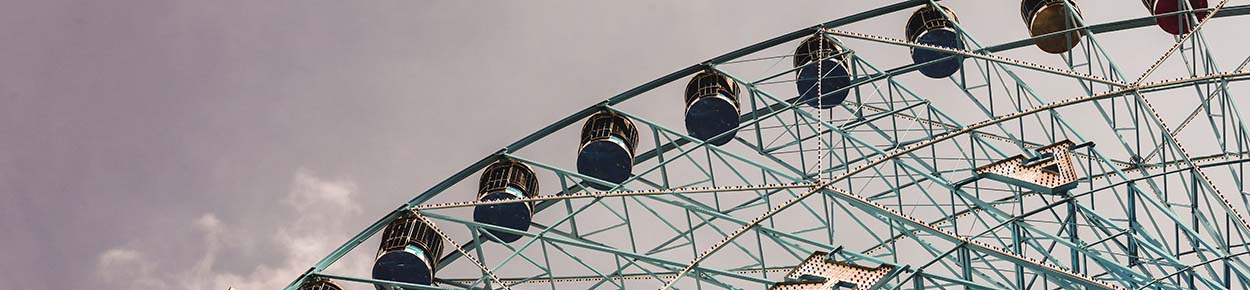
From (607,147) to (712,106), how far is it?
6.12ft

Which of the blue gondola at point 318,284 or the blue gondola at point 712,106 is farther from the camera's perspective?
the blue gondola at point 712,106

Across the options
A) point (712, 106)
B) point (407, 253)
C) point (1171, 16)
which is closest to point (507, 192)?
point (407, 253)

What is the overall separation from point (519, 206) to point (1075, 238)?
9104mm

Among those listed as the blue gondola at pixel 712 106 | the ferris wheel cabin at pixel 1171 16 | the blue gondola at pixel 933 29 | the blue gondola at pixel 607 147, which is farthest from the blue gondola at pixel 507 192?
the ferris wheel cabin at pixel 1171 16

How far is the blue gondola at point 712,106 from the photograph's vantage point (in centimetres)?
2189

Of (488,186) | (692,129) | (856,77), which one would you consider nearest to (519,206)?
(488,186)

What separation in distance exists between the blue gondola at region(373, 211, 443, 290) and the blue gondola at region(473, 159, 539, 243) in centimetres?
133

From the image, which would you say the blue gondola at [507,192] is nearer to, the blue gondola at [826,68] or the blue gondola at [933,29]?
the blue gondola at [826,68]

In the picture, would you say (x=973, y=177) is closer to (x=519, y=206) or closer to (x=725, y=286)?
(x=725, y=286)

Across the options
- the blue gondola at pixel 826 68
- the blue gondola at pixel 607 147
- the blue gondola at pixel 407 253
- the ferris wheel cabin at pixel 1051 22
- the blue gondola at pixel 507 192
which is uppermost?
the blue gondola at pixel 826 68

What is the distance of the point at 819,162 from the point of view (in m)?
17.3

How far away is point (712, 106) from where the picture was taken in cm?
2189

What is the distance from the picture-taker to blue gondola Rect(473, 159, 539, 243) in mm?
21719

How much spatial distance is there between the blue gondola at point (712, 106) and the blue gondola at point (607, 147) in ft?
3.55
